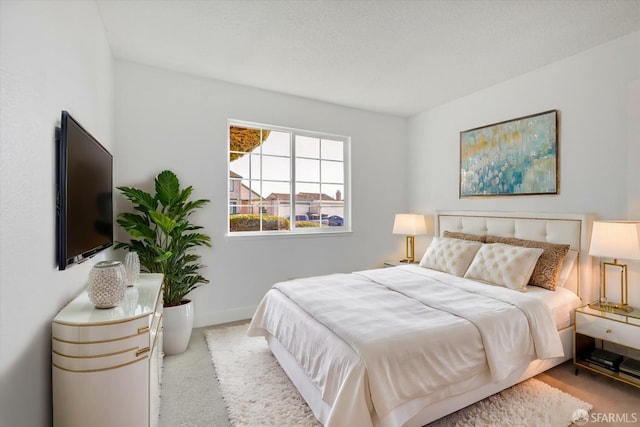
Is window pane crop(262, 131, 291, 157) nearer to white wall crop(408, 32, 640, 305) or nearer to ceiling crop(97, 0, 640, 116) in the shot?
ceiling crop(97, 0, 640, 116)

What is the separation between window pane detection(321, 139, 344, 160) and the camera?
14.0ft

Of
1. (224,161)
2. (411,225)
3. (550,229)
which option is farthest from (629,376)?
(224,161)

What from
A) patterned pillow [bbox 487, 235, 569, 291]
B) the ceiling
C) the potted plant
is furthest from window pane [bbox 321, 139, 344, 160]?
patterned pillow [bbox 487, 235, 569, 291]

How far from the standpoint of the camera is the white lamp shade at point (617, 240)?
87.4 inches

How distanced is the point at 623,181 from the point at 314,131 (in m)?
3.09

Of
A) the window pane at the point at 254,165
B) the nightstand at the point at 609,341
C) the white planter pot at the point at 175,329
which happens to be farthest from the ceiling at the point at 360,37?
the white planter pot at the point at 175,329

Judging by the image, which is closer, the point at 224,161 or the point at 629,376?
the point at 629,376

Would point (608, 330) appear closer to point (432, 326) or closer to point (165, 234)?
point (432, 326)

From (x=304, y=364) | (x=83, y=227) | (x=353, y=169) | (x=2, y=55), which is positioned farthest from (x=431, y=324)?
(x=353, y=169)

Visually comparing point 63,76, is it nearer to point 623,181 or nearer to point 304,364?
point 304,364

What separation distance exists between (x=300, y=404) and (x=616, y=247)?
8.31ft

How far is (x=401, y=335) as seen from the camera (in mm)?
1695

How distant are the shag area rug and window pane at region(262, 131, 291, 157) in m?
2.43

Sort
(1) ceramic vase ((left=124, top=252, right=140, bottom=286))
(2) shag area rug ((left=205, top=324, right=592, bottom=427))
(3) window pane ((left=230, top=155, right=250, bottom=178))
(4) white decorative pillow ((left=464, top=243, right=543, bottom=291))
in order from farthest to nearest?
(3) window pane ((left=230, top=155, right=250, bottom=178)), (4) white decorative pillow ((left=464, top=243, right=543, bottom=291)), (1) ceramic vase ((left=124, top=252, right=140, bottom=286)), (2) shag area rug ((left=205, top=324, right=592, bottom=427))
